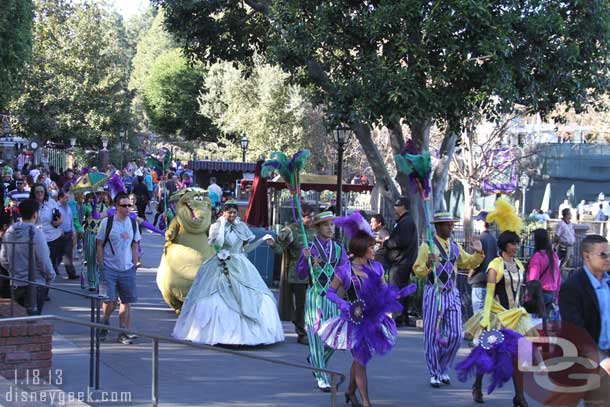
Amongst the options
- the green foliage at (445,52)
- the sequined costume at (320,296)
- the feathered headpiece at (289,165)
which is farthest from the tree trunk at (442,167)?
the sequined costume at (320,296)

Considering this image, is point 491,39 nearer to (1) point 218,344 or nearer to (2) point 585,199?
(1) point 218,344

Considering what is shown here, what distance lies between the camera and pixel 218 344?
10141 mm

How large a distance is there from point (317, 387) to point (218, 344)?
79.5 inches

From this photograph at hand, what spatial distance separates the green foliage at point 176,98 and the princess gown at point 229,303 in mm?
43324

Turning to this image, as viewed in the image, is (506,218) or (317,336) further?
(506,218)

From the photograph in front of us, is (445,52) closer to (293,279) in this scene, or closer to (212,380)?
(293,279)

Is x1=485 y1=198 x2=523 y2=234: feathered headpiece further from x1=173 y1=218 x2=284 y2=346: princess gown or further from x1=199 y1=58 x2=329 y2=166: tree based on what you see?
x1=199 y1=58 x2=329 y2=166: tree

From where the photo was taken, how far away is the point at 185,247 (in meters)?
12.0

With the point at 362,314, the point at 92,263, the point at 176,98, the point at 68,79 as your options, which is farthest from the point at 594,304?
the point at 176,98

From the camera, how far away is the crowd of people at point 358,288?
7336 mm

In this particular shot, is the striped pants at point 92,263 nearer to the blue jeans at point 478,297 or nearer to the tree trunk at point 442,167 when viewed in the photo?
the blue jeans at point 478,297

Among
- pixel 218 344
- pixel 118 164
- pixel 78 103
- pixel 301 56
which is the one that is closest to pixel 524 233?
pixel 301 56

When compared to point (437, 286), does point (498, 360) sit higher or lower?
lower

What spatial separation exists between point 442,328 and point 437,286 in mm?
428
